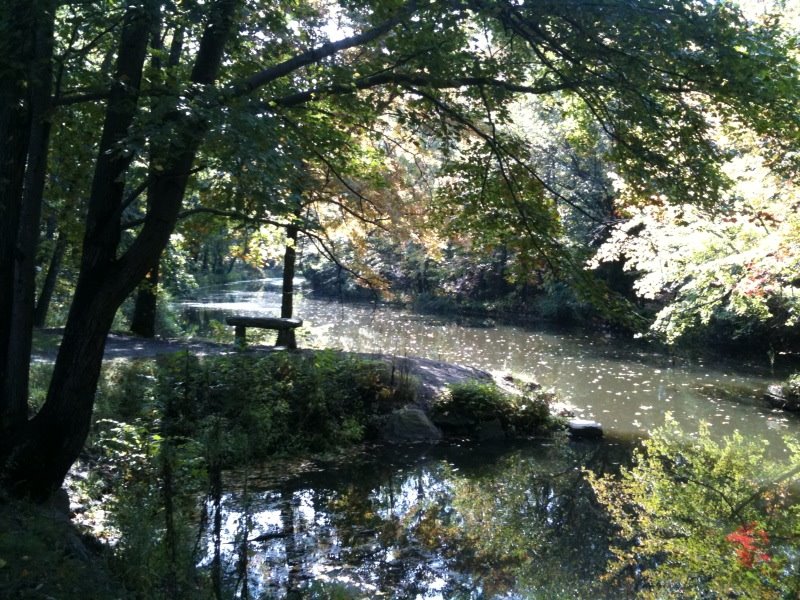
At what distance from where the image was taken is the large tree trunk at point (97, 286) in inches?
211

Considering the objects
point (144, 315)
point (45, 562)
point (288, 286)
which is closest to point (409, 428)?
point (288, 286)

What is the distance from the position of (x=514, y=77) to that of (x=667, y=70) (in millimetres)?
1767

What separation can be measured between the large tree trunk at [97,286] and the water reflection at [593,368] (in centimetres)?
560

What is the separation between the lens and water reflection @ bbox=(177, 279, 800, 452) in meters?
14.3

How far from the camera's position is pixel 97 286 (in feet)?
17.9

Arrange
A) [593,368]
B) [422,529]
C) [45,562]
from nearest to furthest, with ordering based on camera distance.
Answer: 1. [45,562]
2. [422,529]
3. [593,368]

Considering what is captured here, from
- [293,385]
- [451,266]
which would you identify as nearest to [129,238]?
[293,385]

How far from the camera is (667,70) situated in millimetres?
5410

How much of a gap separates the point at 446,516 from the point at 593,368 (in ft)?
44.6

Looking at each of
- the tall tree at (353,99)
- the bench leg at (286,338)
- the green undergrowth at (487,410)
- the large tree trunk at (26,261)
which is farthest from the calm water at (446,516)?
the bench leg at (286,338)

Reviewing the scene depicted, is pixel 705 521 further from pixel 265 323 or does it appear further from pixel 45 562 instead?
pixel 265 323

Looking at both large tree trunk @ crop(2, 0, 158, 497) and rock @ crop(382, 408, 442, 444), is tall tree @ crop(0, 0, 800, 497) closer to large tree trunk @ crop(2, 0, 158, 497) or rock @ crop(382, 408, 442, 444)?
large tree trunk @ crop(2, 0, 158, 497)

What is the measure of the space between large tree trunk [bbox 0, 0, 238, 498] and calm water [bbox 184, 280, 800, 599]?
134 cm

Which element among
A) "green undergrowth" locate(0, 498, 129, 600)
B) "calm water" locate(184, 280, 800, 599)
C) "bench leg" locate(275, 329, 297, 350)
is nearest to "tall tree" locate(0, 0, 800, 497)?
"green undergrowth" locate(0, 498, 129, 600)
